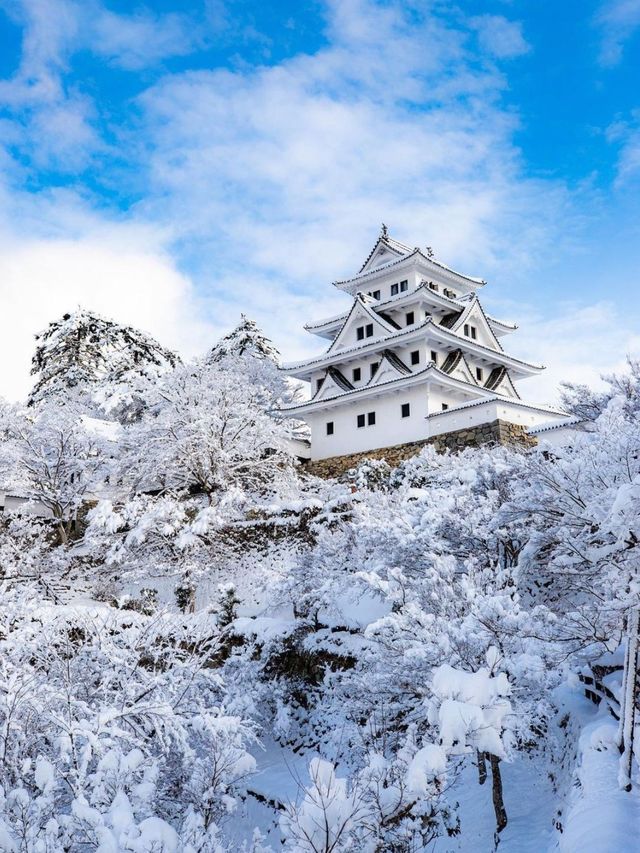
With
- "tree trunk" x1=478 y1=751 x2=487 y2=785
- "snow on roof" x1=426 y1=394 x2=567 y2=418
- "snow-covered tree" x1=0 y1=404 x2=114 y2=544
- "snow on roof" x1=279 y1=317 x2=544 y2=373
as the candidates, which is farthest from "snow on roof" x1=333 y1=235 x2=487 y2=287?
"tree trunk" x1=478 y1=751 x2=487 y2=785

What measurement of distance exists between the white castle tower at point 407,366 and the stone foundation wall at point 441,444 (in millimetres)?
369

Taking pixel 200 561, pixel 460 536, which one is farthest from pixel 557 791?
pixel 200 561

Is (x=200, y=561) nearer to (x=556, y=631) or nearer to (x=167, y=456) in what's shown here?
(x=167, y=456)

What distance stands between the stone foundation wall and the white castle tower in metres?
0.37

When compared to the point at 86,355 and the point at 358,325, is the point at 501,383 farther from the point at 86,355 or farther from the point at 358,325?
the point at 86,355

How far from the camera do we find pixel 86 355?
4109 centimetres

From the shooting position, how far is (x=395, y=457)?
91.7 ft

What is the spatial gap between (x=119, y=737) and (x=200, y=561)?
11.5 m

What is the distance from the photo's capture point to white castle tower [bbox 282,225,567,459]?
28031mm

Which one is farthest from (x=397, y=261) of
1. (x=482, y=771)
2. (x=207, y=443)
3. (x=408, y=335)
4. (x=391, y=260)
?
(x=482, y=771)

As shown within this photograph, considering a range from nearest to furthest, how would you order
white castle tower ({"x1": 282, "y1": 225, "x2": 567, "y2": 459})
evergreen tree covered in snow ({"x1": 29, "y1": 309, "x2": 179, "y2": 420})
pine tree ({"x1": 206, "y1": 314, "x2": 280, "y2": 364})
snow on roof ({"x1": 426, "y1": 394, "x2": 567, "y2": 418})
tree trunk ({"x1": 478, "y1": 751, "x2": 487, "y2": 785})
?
tree trunk ({"x1": 478, "y1": 751, "x2": 487, "y2": 785})
snow on roof ({"x1": 426, "y1": 394, "x2": 567, "y2": 418})
white castle tower ({"x1": 282, "y1": 225, "x2": 567, "y2": 459})
evergreen tree covered in snow ({"x1": 29, "y1": 309, "x2": 179, "y2": 420})
pine tree ({"x1": 206, "y1": 314, "x2": 280, "y2": 364})

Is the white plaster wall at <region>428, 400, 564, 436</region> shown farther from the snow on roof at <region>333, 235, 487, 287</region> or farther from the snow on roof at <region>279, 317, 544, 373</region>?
the snow on roof at <region>333, 235, 487, 287</region>

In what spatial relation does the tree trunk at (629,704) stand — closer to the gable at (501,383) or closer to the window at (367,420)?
the window at (367,420)

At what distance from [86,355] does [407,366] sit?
74.2 feet
